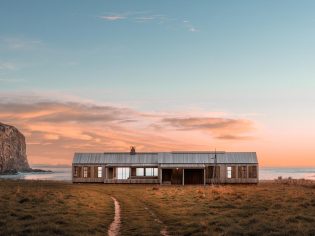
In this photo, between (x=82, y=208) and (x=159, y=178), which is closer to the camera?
(x=82, y=208)

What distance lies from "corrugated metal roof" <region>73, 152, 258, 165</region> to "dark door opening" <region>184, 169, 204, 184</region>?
7.15ft

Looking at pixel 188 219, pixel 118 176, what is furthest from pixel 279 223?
pixel 118 176

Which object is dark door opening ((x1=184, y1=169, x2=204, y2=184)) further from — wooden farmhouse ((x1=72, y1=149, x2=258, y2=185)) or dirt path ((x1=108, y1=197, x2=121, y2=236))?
dirt path ((x1=108, y1=197, x2=121, y2=236))

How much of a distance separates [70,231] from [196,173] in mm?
52014

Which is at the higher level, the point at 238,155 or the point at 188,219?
the point at 238,155

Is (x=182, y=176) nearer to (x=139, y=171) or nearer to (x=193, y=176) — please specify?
(x=193, y=176)

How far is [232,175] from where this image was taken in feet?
224

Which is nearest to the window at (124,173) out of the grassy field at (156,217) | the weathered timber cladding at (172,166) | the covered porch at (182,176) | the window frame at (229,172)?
the weathered timber cladding at (172,166)

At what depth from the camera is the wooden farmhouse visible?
68375mm

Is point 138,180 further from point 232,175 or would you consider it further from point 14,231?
point 14,231

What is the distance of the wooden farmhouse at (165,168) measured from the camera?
68375 millimetres

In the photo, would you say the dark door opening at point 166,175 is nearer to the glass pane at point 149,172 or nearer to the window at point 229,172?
the glass pane at point 149,172

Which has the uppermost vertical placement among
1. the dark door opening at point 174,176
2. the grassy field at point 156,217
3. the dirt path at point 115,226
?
the dark door opening at point 174,176

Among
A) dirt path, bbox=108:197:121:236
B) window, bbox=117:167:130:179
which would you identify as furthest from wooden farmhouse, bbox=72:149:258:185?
dirt path, bbox=108:197:121:236
